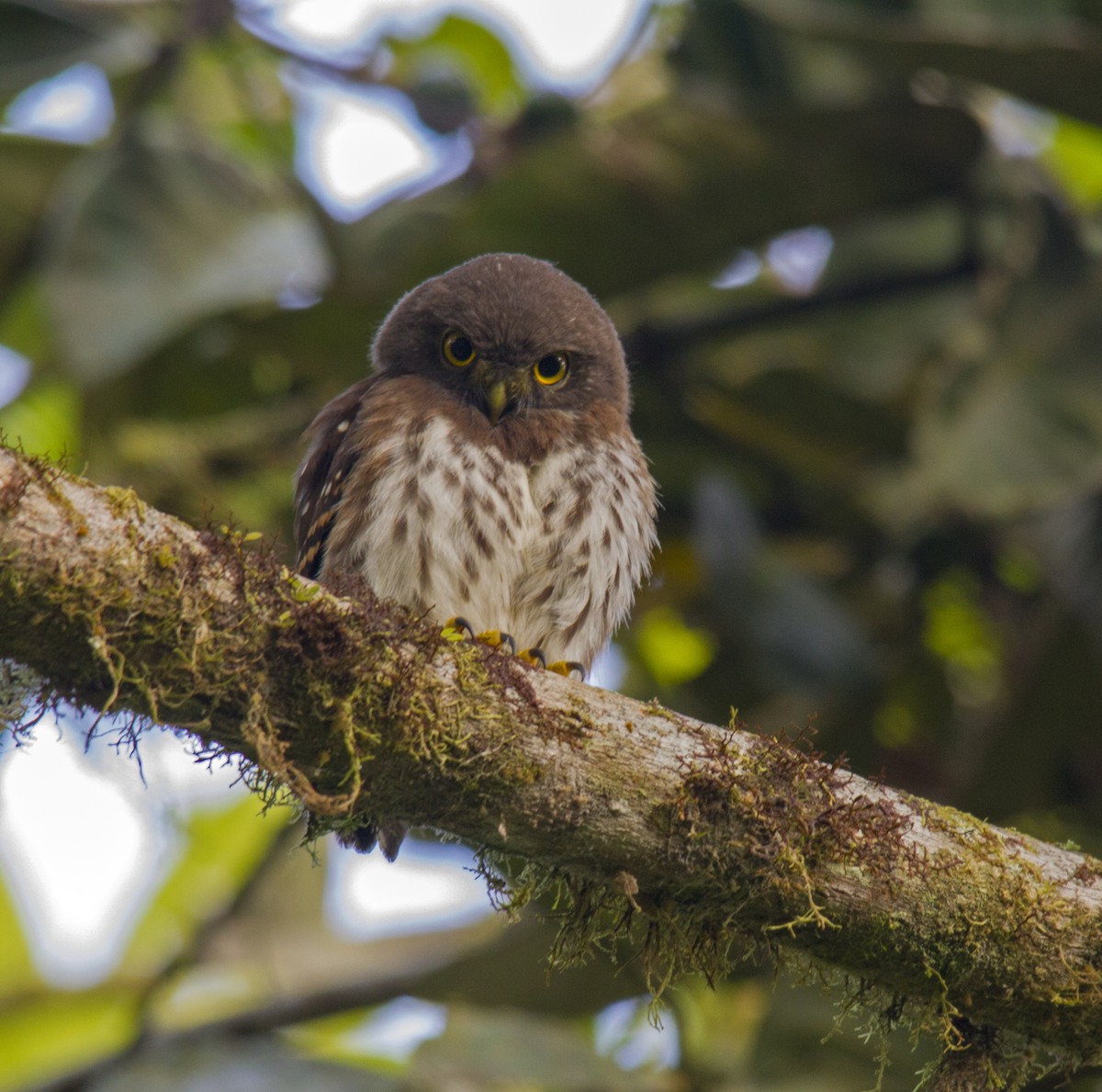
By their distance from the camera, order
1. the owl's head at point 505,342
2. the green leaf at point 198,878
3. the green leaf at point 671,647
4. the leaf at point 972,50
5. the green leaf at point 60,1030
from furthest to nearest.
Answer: the green leaf at point 198,878 < the green leaf at point 60,1030 < the green leaf at point 671,647 < the leaf at point 972,50 < the owl's head at point 505,342

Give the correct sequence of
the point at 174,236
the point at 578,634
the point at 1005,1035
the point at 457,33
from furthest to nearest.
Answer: the point at 457,33 → the point at 174,236 → the point at 578,634 → the point at 1005,1035

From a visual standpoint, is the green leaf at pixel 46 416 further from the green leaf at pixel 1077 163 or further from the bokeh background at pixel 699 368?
the green leaf at pixel 1077 163

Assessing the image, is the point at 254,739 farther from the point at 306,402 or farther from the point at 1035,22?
the point at 1035,22

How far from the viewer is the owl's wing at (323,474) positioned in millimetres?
5043

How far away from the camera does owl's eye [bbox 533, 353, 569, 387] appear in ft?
17.7

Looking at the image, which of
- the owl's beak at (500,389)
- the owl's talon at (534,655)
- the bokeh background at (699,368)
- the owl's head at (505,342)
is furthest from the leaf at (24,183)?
the owl's talon at (534,655)

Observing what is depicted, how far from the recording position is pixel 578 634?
16.6 feet

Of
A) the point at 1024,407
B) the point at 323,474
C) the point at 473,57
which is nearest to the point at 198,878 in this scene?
the point at 323,474

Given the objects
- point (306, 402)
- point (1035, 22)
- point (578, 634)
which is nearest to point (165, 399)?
point (306, 402)

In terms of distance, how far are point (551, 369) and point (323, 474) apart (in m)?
0.92

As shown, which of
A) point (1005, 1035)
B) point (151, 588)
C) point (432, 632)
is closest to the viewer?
point (151, 588)

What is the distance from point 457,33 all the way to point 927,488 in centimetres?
427

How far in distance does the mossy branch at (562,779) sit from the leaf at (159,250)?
11.1 ft

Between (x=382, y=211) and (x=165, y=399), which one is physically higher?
(x=382, y=211)
